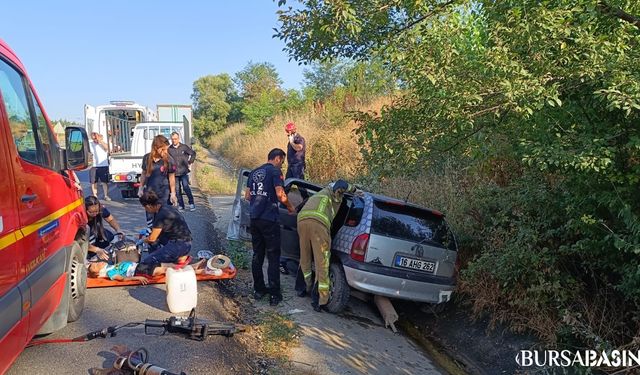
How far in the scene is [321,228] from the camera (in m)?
5.74

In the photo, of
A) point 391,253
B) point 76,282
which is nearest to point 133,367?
point 76,282

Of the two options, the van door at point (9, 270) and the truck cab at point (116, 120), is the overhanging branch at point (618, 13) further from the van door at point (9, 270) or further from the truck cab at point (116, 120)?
the truck cab at point (116, 120)

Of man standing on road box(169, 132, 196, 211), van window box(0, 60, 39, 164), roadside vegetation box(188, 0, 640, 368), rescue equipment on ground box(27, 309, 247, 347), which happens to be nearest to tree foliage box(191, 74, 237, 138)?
man standing on road box(169, 132, 196, 211)

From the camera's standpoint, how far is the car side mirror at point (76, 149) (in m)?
4.25

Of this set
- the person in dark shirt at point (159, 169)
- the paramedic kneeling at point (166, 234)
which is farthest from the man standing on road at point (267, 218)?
the person in dark shirt at point (159, 169)

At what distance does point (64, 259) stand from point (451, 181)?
20.0 ft

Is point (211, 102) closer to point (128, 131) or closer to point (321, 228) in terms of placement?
point (128, 131)

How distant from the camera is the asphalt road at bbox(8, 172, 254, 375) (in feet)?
12.4

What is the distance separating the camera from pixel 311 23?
464cm

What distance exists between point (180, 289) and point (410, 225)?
2.76m

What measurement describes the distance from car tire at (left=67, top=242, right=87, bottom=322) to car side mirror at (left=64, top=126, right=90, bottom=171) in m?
0.71

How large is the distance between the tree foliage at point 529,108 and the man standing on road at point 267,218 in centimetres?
119

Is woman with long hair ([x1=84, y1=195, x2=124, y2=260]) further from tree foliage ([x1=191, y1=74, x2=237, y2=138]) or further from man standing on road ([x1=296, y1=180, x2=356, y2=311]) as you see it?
tree foliage ([x1=191, y1=74, x2=237, y2=138])

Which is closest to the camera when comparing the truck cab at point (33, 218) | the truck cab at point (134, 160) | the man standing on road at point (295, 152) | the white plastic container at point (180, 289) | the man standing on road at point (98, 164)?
the truck cab at point (33, 218)
